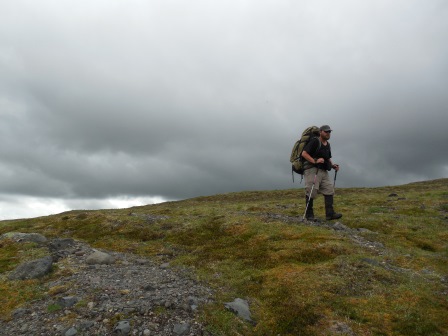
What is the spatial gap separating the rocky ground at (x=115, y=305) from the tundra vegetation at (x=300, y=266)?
63cm

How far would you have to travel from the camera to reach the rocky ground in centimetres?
909

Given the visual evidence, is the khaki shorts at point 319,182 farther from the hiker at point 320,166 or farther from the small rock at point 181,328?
the small rock at point 181,328

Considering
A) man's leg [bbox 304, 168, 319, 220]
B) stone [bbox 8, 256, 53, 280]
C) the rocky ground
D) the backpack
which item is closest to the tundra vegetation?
stone [bbox 8, 256, 53, 280]

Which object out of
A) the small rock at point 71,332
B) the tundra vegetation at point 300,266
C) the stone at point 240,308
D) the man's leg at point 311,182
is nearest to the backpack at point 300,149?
the man's leg at point 311,182

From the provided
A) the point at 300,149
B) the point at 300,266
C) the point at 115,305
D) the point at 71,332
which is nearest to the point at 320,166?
the point at 300,149

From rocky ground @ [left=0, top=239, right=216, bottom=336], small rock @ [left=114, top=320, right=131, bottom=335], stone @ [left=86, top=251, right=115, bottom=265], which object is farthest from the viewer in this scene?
stone @ [left=86, top=251, right=115, bottom=265]

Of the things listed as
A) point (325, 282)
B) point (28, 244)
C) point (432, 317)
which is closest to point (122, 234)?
point (28, 244)

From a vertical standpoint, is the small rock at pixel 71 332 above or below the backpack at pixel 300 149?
below

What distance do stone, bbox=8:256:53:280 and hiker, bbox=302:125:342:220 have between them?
13.9 m

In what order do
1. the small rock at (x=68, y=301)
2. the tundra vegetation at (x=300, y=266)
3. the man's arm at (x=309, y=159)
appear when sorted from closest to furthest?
the tundra vegetation at (x=300, y=266)
the small rock at (x=68, y=301)
the man's arm at (x=309, y=159)

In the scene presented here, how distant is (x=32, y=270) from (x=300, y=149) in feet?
49.0

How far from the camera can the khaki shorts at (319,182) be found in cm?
1998

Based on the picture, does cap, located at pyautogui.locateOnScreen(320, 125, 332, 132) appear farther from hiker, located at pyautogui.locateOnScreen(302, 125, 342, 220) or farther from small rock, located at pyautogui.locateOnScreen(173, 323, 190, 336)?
small rock, located at pyautogui.locateOnScreen(173, 323, 190, 336)

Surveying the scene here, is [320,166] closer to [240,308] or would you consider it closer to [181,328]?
[240,308]
